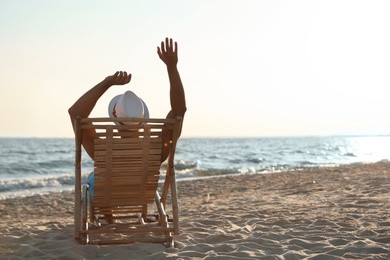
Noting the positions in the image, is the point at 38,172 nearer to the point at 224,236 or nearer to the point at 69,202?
the point at 69,202

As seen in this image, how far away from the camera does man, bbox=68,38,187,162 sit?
3.99 m

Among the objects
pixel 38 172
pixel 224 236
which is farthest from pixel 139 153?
pixel 38 172

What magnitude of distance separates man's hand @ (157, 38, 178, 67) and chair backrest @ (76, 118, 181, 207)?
46cm

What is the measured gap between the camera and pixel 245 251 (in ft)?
13.0

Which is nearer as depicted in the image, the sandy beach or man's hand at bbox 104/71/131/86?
the sandy beach

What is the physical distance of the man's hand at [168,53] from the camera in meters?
4.02

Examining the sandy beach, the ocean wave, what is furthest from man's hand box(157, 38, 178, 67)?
the ocean wave

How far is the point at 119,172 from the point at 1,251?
1.09 meters

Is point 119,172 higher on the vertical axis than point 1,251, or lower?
higher

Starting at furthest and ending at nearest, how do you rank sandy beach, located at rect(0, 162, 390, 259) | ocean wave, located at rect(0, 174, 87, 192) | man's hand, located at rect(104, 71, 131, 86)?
1. ocean wave, located at rect(0, 174, 87, 192)
2. man's hand, located at rect(104, 71, 131, 86)
3. sandy beach, located at rect(0, 162, 390, 259)

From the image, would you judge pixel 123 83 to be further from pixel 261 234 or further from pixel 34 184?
pixel 34 184

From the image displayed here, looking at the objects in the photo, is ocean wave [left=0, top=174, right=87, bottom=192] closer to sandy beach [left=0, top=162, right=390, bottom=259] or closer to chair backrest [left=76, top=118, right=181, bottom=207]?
sandy beach [left=0, top=162, right=390, bottom=259]

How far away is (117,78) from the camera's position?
403 cm

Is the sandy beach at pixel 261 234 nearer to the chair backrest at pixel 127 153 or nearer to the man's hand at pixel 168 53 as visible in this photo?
the chair backrest at pixel 127 153
